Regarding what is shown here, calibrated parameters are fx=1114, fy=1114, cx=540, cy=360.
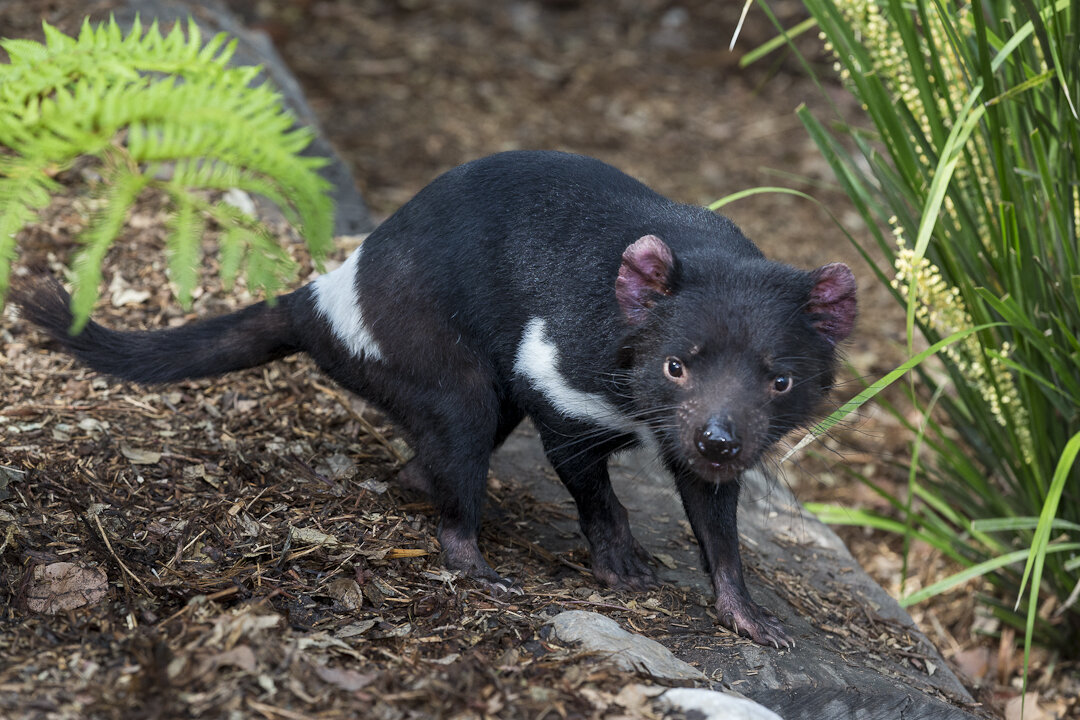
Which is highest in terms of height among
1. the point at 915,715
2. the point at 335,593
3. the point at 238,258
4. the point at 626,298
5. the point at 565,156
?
the point at 238,258

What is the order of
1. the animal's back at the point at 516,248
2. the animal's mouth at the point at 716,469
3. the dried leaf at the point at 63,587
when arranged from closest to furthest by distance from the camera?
the dried leaf at the point at 63,587
the animal's mouth at the point at 716,469
the animal's back at the point at 516,248

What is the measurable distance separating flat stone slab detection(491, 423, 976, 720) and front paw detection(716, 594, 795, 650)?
0.04 metres

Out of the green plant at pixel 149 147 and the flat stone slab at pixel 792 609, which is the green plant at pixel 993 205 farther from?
the green plant at pixel 149 147

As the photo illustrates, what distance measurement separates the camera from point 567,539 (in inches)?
141

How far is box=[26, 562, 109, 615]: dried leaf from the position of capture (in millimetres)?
2445

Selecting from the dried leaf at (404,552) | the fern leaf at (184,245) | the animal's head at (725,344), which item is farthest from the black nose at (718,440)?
the fern leaf at (184,245)

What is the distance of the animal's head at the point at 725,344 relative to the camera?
275cm

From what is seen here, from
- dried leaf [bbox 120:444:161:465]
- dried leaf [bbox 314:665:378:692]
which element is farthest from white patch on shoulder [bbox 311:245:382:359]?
dried leaf [bbox 314:665:378:692]

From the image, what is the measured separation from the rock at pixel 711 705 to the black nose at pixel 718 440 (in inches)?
22.8

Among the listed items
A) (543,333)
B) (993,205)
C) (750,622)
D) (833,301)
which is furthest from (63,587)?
(993,205)

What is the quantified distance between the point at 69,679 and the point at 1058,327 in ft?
9.47

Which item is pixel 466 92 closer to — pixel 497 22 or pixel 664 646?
pixel 497 22

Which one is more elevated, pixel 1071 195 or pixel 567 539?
pixel 1071 195

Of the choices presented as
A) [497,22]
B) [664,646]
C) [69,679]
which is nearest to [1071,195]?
[664,646]
